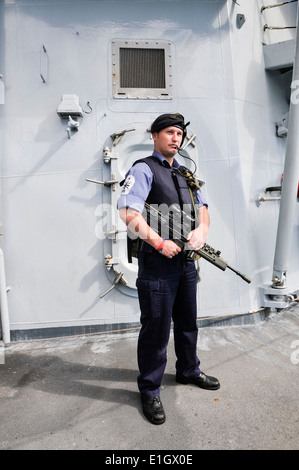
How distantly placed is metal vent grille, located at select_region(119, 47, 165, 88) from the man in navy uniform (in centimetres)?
144

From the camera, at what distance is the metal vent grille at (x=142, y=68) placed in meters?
2.91

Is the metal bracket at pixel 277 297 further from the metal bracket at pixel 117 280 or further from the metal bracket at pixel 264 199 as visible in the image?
the metal bracket at pixel 117 280

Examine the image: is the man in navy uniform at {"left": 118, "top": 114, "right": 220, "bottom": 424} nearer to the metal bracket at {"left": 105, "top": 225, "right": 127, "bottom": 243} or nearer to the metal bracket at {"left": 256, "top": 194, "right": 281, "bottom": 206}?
the metal bracket at {"left": 105, "top": 225, "right": 127, "bottom": 243}

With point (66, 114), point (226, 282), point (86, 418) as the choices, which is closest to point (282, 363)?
point (226, 282)

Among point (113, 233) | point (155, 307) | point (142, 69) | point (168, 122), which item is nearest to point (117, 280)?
point (113, 233)

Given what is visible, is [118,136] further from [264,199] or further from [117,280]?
[264,199]

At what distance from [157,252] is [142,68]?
221cm

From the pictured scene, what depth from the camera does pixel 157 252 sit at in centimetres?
174

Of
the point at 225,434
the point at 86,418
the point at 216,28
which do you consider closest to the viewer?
the point at 225,434

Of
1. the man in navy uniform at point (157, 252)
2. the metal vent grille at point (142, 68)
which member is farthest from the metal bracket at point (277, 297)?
the metal vent grille at point (142, 68)

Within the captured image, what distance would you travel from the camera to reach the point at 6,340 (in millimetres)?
2742

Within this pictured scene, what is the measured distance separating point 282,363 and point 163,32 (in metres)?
3.34

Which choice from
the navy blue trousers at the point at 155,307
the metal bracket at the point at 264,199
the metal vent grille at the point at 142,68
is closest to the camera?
the navy blue trousers at the point at 155,307
